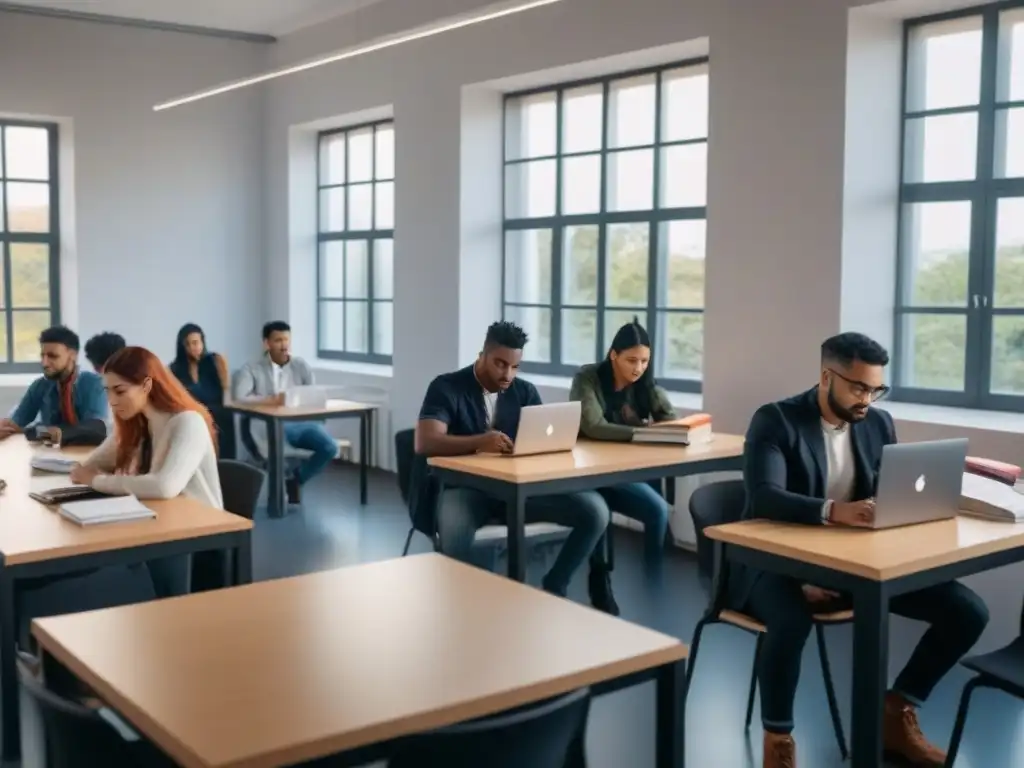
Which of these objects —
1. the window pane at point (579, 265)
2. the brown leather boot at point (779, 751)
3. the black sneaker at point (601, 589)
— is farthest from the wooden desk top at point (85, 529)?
the window pane at point (579, 265)

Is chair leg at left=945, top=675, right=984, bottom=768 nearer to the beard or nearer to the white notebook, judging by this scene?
the beard

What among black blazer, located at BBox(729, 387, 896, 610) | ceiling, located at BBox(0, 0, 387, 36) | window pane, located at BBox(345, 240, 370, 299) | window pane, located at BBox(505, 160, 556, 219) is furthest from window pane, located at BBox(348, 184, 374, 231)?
black blazer, located at BBox(729, 387, 896, 610)

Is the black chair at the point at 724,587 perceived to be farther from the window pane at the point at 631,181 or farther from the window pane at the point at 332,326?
the window pane at the point at 332,326

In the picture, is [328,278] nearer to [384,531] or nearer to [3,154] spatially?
[3,154]

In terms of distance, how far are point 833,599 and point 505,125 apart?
4898mm

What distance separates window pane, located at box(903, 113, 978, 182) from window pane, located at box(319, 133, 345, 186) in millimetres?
5009

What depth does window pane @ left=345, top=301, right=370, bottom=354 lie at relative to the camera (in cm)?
877

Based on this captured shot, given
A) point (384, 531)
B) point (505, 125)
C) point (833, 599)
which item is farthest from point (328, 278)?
point (833, 599)

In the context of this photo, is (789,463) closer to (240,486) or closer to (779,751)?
(779,751)

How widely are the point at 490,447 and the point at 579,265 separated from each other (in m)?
2.78

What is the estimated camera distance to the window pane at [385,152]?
8383 millimetres

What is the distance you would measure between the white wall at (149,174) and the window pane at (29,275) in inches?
7.4

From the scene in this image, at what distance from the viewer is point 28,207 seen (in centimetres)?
850

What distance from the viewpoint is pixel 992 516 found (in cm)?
320
